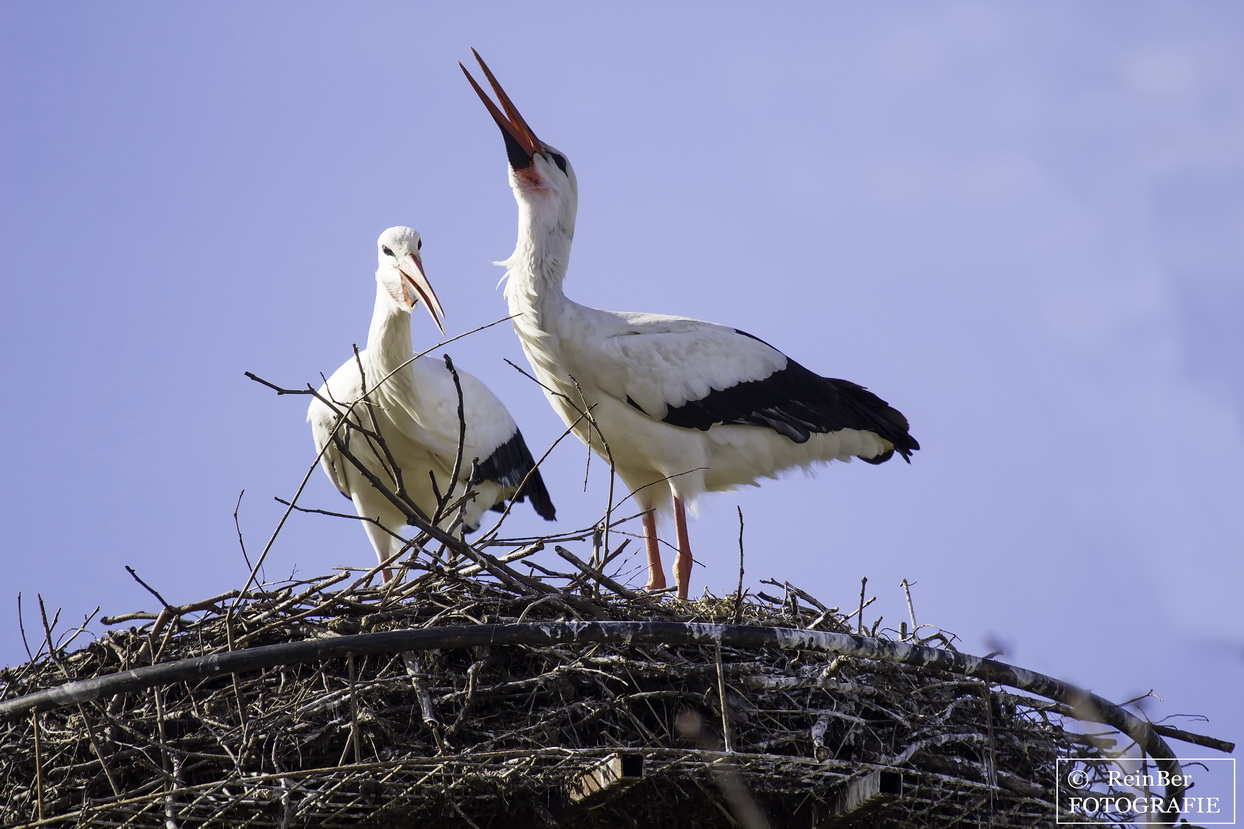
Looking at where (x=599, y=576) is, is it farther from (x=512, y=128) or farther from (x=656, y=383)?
(x=512, y=128)

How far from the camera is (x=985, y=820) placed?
411 cm

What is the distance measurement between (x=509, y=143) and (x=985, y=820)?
362 centimetres

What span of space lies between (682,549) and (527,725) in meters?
2.42

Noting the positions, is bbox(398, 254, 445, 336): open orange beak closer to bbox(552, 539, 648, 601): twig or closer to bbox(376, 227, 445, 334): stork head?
bbox(376, 227, 445, 334): stork head

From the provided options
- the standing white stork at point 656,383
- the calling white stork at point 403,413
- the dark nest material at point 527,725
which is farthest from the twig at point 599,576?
the calling white stork at point 403,413

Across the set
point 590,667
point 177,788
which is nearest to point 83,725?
point 177,788

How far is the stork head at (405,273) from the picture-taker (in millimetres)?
6469

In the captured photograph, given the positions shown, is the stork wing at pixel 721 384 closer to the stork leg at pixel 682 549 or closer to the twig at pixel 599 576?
the stork leg at pixel 682 549

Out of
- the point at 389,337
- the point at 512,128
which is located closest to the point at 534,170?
the point at 512,128

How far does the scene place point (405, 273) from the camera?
21.5ft

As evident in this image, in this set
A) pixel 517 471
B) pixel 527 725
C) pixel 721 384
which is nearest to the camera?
pixel 527 725

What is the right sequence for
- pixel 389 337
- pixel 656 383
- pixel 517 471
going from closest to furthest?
pixel 656 383 < pixel 389 337 < pixel 517 471

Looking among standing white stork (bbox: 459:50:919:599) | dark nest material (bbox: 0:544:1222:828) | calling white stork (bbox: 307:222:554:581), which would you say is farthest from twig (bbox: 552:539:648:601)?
calling white stork (bbox: 307:222:554:581)

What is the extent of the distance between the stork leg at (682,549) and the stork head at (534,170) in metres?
1.27
